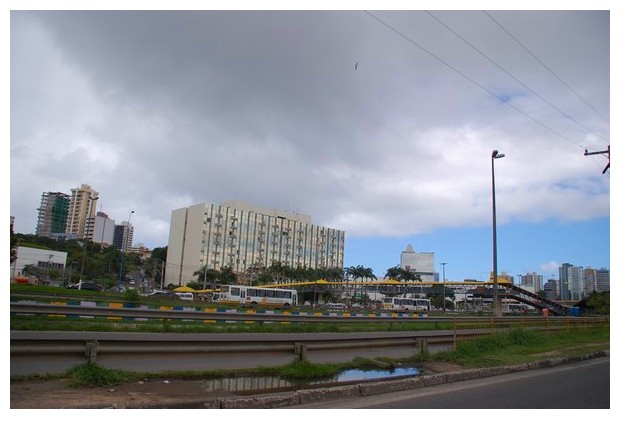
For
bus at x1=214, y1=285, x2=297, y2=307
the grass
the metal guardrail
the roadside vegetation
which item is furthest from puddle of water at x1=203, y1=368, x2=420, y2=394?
bus at x1=214, y1=285, x2=297, y2=307

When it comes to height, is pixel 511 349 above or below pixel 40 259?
below

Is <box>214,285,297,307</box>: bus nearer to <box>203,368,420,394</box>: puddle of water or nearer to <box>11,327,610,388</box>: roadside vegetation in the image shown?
<box>11,327,610,388</box>: roadside vegetation

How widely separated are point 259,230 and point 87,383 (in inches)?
5435

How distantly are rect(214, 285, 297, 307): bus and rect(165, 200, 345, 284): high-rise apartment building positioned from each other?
68.8 metres

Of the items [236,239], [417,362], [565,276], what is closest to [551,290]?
[565,276]

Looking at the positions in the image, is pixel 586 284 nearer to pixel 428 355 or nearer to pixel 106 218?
pixel 428 355

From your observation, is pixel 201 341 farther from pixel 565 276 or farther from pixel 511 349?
pixel 565 276

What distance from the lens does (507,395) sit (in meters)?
8.62

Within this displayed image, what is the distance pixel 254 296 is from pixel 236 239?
3130 inches

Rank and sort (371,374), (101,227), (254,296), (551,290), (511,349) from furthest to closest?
(551,290), (101,227), (254,296), (511,349), (371,374)

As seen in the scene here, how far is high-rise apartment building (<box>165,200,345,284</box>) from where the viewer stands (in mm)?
134000

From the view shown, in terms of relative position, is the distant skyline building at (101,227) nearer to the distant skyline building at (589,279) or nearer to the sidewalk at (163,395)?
the distant skyline building at (589,279)

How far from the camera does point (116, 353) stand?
29.6ft

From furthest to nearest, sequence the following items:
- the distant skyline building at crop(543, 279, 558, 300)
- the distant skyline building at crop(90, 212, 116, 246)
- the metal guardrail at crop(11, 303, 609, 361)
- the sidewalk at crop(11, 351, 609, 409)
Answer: the distant skyline building at crop(543, 279, 558, 300)
the distant skyline building at crop(90, 212, 116, 246)
the metal guardrail at crop(11, 303, 609, 361)
the sidewalk at crop(11, 351, 609, 409)
